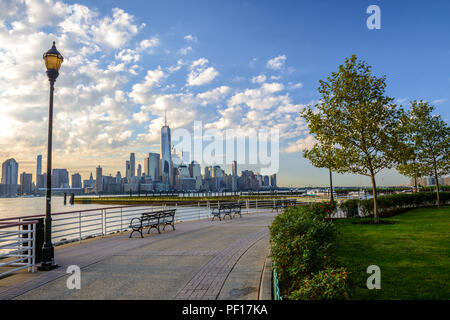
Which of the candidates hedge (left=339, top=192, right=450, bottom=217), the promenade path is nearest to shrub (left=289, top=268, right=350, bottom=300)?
the promenade path

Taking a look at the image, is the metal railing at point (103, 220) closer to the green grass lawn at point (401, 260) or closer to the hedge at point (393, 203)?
the hedge at point (393, 203)

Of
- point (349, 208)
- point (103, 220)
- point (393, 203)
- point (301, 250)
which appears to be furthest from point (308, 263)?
point (103, 220)

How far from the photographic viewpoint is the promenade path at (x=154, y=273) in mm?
5543

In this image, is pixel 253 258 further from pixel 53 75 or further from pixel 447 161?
pixel 447 161

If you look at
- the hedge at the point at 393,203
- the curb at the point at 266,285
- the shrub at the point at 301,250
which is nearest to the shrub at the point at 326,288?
the shrub at the point at 301,250

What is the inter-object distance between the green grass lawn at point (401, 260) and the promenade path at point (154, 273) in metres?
2.30

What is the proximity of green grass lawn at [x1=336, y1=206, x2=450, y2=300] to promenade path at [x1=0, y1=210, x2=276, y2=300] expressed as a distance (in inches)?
90.4

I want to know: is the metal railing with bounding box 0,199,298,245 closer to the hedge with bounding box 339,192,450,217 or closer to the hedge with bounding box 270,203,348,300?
the hedge with bounding box 270,203,348,300

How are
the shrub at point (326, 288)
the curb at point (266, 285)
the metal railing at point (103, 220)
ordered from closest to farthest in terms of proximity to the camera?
the shrub at point (326, 288)
the curb at point (266, 285)
the metal railing at point (103, 220)

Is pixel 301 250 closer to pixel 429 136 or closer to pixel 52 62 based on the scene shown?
pixel 52 62

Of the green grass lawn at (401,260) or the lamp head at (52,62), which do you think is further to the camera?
the lamp head at (52,62)

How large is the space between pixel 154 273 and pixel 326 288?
4.70 meters

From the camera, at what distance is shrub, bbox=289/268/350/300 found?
10.4ft
